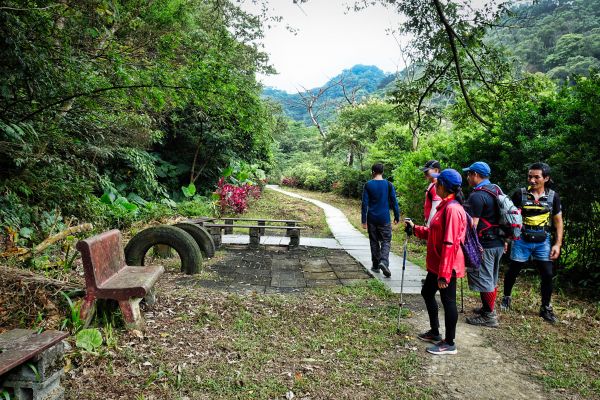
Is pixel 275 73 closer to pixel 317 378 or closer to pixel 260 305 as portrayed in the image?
pixel 260 305

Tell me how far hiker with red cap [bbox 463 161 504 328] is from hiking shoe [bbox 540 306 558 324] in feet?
1.90

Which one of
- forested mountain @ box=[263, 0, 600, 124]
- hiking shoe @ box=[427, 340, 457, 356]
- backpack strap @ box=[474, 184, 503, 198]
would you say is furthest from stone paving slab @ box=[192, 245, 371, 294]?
forested mountain @ box=[263, 0, 600, 124]

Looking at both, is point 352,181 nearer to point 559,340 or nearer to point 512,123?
point 512,123

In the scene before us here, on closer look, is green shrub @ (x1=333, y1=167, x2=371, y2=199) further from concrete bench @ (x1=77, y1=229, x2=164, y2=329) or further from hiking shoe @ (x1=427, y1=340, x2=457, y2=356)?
concrete bench @ (x1=77, y1=229, x2=164, y2=329)

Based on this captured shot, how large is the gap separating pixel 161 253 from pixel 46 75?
3.30 m

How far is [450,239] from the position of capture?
312cm

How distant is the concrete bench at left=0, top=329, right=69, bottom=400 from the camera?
2.16 metres

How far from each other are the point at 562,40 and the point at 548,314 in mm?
46134

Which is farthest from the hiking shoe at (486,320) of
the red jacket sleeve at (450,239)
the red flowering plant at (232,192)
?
the red flowering plant at (232,192)

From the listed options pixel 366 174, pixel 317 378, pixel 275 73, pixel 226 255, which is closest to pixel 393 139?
pixel 366 174

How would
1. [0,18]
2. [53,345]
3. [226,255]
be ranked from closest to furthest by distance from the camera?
[53,345] → [0,18] → [226,255]

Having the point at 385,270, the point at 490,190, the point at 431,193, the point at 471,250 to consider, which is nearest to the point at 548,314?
the point at 490,190

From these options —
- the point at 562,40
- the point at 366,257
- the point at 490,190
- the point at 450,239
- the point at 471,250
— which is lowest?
the point at 366,257

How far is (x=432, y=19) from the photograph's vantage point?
6.37 m
